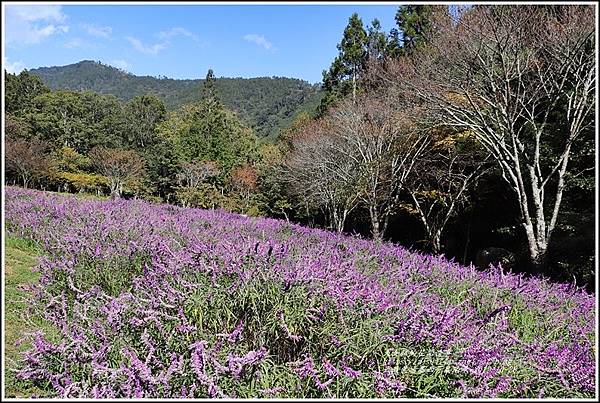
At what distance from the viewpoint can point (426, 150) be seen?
18.8m

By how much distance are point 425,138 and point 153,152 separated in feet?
103

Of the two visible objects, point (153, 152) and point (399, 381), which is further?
point (153, 152)

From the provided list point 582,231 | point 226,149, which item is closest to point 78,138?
point 226,149

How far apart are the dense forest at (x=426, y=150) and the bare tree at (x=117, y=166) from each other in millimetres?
139

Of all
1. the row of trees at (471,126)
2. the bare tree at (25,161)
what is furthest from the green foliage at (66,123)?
the row of trees at (471,126)

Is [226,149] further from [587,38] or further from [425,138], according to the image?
[587,38]

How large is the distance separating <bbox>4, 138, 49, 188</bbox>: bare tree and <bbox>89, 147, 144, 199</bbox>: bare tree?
3896mm

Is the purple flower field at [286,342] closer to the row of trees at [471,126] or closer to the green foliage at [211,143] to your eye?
the row of trees at [471,126]

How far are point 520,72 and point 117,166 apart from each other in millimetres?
31637

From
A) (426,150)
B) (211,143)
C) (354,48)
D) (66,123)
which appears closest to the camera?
(426,150)

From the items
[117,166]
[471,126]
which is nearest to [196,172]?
[117,166]

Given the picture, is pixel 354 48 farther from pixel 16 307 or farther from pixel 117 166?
pixel 16 307

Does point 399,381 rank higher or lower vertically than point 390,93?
lower

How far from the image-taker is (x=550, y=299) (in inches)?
172
